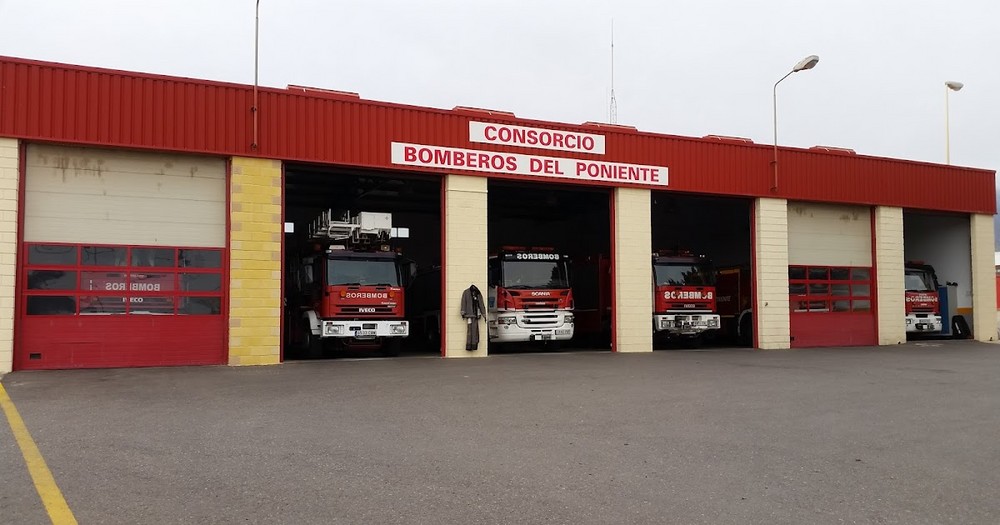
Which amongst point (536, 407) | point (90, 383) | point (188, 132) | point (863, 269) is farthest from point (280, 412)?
point (863, 269)

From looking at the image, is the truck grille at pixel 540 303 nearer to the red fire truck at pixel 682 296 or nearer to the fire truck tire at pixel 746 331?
the red fire truck at pixel 682 296

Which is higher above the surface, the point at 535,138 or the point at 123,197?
the point at 535,138

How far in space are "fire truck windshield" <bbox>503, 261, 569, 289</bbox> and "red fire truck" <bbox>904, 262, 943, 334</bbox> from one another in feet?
41.0

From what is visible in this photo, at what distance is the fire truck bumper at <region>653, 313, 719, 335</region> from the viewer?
1933cm

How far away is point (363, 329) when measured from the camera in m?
15.7

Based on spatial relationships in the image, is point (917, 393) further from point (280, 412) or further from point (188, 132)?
point (188, 132)

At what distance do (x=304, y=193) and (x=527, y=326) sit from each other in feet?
35.6

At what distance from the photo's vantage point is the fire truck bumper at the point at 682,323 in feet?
63.4

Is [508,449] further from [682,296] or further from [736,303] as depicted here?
[736,303]

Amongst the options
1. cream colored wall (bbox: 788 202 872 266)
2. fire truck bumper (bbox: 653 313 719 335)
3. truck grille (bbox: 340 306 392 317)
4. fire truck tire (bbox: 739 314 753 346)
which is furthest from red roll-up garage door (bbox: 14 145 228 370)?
cream colored wall (bbox: 788 202 872 266)

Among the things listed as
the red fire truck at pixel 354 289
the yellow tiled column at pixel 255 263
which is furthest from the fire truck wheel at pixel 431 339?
the yellow tiled column at pixel 255 263

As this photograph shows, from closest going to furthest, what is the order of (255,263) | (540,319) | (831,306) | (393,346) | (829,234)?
(255,263) < (393,346) < (540,319) < (831,306) < (829,234)

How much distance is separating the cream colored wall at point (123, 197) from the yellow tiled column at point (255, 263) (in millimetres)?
390

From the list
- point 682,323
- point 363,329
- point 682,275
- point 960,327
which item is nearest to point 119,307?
point 363,329
